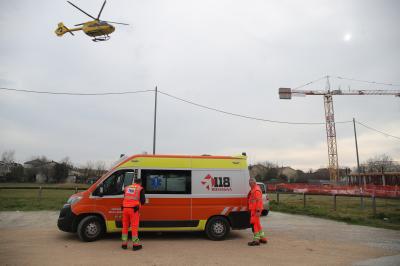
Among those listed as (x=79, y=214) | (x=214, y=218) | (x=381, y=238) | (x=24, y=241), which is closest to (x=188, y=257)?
(x=214, y=218)

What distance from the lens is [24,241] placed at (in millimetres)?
8188

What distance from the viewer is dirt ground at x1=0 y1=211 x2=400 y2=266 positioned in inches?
258

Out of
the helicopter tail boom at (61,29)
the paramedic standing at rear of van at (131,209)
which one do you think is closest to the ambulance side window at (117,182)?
the paramedic standing at rear of van at (131,209)

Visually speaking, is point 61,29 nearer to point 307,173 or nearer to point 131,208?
point 131,208

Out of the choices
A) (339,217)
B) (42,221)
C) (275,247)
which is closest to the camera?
(275,247)

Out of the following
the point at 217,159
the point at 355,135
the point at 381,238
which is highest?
the point at 355,135

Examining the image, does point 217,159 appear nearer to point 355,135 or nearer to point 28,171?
point 355,135

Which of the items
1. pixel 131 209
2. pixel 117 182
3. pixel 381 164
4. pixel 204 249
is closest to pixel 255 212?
pixel 204 249

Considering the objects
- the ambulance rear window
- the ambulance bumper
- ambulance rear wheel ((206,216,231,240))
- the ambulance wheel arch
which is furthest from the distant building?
ambulance rear wheel ((206,216,231,240))

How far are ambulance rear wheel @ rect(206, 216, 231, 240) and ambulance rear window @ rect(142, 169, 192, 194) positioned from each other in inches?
44.0

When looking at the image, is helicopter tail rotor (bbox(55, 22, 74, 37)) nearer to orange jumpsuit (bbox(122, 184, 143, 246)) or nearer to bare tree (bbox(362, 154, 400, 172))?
orange jumpsuit (bbox(122, 184, 143, 246))

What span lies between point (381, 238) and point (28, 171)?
95.5m

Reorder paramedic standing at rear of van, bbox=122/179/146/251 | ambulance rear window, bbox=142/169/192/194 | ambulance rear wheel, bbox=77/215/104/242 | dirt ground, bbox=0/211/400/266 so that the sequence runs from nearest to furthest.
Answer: dirt ground, bbox=0/211/400/266 < paramedic standing at rear of van, bbox=122/179/146/251 < ambulance rear wheel, bbox=77/215/104/242 < ambulance rear window, bbox=142/169/192/194

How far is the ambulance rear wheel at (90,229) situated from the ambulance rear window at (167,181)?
158cm
